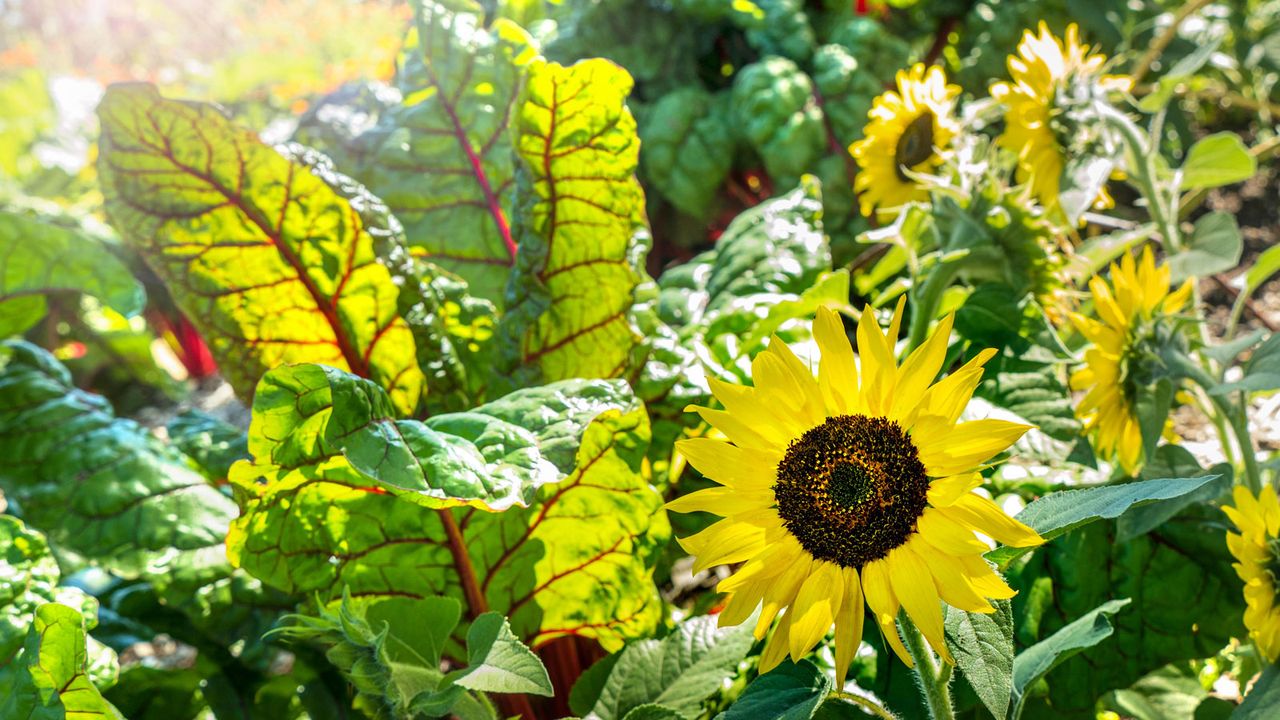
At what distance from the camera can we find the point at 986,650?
813 millimetres

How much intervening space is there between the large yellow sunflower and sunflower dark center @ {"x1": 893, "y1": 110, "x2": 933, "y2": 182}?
0.84 meters

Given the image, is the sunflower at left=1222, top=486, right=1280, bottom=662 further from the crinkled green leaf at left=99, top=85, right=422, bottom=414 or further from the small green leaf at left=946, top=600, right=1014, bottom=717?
the crinkled green leaf at left=99, top=85, right=422, bottom=414

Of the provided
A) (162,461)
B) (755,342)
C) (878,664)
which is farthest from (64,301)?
(878,664)

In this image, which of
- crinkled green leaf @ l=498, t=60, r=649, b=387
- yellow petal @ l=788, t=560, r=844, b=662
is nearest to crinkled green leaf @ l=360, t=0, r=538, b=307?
crinkled green leaf @ l=498, t=60, r=649, b=387

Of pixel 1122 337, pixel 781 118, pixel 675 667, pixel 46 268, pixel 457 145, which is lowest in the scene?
pixel 675 667

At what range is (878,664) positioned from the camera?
112 cm

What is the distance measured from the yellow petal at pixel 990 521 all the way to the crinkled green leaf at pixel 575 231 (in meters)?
0.68

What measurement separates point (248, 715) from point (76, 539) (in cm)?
32

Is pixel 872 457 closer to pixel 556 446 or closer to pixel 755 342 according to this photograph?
pixel 556 446

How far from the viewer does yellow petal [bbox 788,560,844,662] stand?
81 centimetres

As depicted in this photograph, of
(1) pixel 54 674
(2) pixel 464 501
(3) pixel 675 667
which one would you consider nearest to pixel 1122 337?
(3) pixel 675 667

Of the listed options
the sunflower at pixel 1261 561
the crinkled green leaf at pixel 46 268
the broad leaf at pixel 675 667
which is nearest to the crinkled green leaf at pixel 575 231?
the broad leaf at pixel 675 667

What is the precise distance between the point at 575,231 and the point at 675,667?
0.57m

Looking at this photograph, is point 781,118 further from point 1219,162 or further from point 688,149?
point 1219,162
